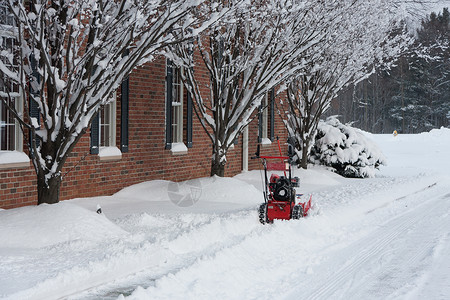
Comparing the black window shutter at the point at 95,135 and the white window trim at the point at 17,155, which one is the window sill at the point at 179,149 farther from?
the white window trim at the point at 17,155

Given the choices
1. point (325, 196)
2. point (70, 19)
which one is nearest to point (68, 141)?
point (70, 19)

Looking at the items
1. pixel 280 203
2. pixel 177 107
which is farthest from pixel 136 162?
pixel 280 203

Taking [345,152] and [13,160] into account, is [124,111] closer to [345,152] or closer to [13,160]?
[13,160]

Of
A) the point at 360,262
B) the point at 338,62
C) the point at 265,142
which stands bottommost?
the point at 360,262

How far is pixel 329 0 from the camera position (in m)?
14.6

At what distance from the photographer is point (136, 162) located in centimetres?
1386

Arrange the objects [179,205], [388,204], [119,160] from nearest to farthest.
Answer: [179,205]
[119,160]
[388,204]

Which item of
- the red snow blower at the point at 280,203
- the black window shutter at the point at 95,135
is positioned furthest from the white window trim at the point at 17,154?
the red snow blower at the point at 280,203

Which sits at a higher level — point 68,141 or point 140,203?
point 68,141

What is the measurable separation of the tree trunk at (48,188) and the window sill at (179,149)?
6.53 metres

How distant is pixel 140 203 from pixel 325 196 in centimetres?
467

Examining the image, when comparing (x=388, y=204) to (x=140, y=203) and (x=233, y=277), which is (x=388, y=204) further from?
(x=233, y=277)

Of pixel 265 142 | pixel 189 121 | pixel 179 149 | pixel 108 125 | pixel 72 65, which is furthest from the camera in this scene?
pixel 265 142

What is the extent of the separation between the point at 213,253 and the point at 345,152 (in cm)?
1412
